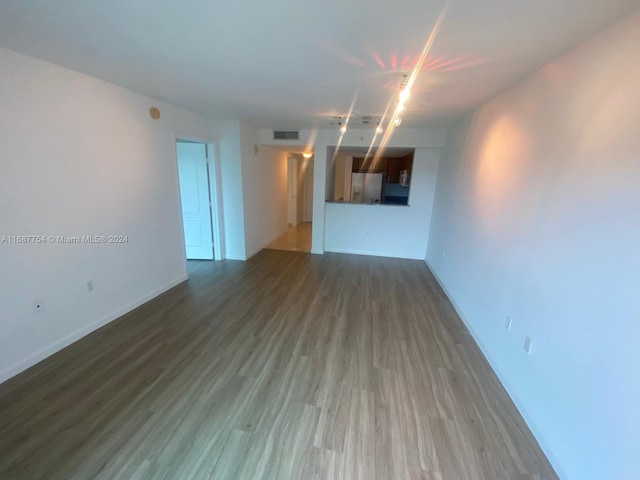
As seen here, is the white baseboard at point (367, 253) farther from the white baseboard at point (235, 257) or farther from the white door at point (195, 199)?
the white door at point (195, 199)

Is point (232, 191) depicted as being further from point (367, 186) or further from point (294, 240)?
point (367, 186)

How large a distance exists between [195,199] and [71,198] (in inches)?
89.6

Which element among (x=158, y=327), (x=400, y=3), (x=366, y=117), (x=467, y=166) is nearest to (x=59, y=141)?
(x=158, y=327)

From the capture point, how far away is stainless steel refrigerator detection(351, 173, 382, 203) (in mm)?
7496

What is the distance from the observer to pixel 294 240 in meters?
6.61

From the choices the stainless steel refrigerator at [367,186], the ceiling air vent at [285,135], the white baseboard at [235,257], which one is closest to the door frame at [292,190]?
the stainless steel refrigerator at [367,186]

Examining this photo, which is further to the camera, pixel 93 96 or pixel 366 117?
pixel 366 117

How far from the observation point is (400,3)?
49.5 inches

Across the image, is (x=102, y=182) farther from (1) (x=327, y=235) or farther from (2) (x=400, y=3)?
(1) (x=327, y=235)

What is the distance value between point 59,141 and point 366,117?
3327 millimetres

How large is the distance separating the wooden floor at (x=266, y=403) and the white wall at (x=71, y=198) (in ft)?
0.87

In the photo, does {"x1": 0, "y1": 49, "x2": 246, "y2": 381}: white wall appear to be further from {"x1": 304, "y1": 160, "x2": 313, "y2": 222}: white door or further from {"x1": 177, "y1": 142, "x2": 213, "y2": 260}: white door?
{"x1": 304, "y1": 160, "x2": 313, "y2": 222}: white door

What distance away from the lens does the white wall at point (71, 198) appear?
1.97 metres

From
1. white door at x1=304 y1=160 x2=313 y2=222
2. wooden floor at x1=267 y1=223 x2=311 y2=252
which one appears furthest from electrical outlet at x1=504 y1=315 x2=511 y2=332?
white door at x1=304 y1=160 x2=313 y2=222
